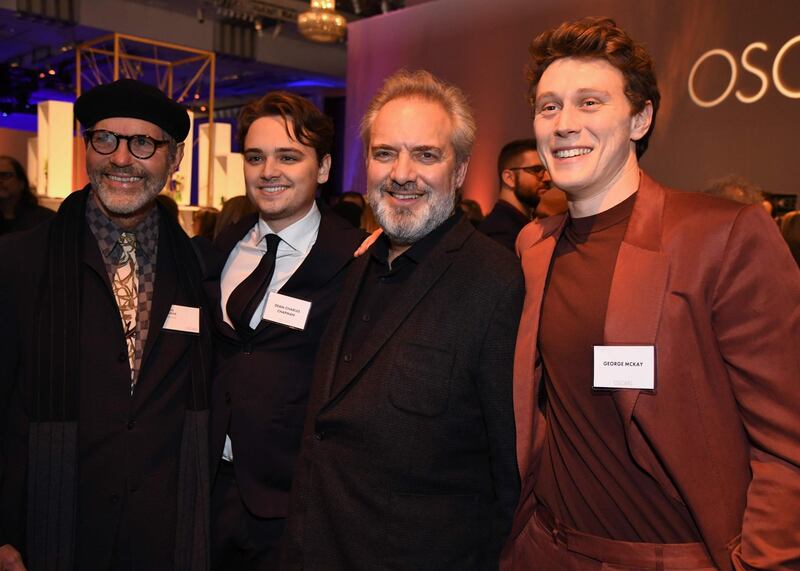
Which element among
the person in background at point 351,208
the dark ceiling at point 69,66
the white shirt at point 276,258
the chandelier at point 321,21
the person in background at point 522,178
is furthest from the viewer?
the dark ceiling at point 69,66

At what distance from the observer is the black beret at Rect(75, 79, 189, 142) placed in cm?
226

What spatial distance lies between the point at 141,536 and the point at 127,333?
1.99 ft

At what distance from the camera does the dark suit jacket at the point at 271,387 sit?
2205 millimetres

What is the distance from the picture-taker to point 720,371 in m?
1.55

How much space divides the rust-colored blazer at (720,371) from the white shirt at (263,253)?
3.86ft

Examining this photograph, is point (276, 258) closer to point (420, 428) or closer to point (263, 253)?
point (263, 253)

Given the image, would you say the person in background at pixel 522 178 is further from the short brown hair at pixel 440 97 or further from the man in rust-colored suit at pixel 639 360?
the man in rust-colored suit at pixel 639 360

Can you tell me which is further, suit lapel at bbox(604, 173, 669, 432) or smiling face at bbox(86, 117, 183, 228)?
smiling face at bbox(86, 117, 183, 228)

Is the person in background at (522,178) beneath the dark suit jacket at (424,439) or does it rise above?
above

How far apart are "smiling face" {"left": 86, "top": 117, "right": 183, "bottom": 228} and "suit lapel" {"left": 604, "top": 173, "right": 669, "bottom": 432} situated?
150 cm

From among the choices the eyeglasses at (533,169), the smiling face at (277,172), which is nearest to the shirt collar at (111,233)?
the smiling face at (277,172)

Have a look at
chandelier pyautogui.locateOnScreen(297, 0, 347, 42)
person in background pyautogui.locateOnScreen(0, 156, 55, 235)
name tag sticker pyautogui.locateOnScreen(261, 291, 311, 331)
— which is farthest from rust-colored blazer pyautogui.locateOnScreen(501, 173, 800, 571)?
chandelier pyautogui.locateOnScreen(297, 0, 347, 42)

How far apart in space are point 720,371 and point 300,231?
4.74 feet

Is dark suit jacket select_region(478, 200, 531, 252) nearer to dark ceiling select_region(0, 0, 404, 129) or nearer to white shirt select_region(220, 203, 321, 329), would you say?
white shirt select_region(220, 203, 321, 329)
